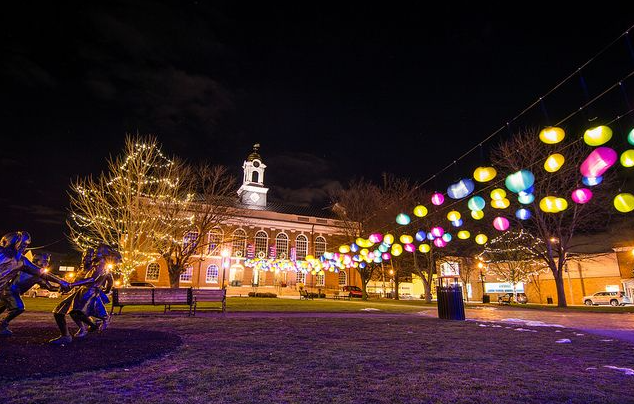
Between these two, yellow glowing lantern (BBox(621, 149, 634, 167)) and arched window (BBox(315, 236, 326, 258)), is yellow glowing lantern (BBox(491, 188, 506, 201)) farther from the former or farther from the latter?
arched window (BBox(315, 236, 326, 258))

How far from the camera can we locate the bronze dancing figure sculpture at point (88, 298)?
6.74 m

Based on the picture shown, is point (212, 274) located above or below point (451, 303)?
above

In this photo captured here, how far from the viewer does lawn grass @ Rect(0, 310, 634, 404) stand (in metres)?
3.80

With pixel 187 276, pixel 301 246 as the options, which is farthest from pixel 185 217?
pixel 301 246

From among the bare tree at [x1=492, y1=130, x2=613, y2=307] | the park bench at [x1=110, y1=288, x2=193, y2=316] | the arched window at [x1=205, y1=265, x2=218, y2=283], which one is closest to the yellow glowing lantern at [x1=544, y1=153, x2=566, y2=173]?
the park bench at [x1=110, y1=288, x2=193, y2=316]

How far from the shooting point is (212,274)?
4956 cm

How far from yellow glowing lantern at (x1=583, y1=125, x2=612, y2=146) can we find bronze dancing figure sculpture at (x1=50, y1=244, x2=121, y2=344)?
10.5 m

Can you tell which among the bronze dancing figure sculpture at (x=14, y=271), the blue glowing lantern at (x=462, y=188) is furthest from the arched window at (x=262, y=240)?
the bronze dancing figure sculpture at (x=14, y=271)

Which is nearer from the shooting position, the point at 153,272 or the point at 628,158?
the point at 628,158

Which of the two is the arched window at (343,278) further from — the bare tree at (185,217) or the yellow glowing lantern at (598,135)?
the yellow glowing lantern at (598,135)

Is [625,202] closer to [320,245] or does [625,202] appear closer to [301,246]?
[301,246]

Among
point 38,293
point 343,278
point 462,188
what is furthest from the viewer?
point 343,278

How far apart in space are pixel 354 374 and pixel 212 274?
47.9 metres

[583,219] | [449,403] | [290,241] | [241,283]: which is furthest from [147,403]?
[290,241]
